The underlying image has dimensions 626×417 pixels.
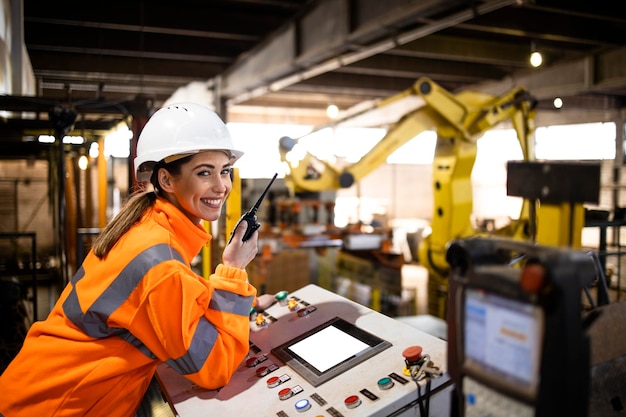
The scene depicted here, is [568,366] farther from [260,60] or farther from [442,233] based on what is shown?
[260,60]

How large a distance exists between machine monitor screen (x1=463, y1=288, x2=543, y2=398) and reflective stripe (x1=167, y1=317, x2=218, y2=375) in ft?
3.11

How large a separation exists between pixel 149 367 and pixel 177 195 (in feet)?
2.23

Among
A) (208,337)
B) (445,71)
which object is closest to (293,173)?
(208,337)

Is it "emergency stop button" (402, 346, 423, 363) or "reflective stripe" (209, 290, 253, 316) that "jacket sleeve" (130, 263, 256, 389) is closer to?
"reflective stripe" (209, 290, 253, 316)

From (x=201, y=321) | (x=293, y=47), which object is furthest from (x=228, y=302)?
(x=293, y=47)

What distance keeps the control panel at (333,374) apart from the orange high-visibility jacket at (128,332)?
0.17 m

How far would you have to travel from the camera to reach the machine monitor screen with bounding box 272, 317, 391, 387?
1.98 meters

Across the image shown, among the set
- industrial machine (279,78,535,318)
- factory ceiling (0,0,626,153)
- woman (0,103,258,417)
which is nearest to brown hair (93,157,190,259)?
woman (0,103,258,417)

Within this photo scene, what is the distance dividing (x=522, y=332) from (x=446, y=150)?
16.7ft

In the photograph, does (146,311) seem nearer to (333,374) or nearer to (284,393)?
(284,393)

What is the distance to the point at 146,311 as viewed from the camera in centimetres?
Result: 171

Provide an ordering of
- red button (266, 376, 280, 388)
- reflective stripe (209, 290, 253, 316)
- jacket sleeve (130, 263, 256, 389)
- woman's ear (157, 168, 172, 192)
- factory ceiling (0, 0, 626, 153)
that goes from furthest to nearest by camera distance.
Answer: factory ceiling (0, 0, 626, 153)
woman's ear (157, 168, 172, 192)
red button (266, 376, 280, 388)
reflective stripe (209, 290, 253, 316)
jacket sleeve (130, 263, 256, 389)

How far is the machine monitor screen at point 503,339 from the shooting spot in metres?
1.03

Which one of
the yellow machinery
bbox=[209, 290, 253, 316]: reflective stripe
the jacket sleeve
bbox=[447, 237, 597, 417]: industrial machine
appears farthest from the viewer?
the yellow machinery
